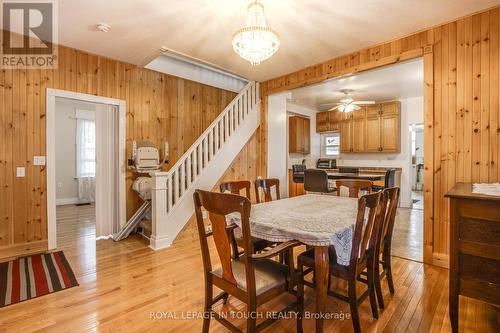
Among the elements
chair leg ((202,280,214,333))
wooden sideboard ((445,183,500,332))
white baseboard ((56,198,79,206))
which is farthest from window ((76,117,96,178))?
wooden sideboard ((445,183,500,332))

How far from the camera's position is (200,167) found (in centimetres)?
383

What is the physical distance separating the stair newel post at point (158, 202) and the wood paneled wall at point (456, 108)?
321cm

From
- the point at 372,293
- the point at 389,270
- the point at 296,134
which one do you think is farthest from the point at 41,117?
the point at 296,134

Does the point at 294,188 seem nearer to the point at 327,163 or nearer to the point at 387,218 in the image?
the point at 327,163

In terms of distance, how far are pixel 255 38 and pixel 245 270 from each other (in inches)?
70.0

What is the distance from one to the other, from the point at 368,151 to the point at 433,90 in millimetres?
3713

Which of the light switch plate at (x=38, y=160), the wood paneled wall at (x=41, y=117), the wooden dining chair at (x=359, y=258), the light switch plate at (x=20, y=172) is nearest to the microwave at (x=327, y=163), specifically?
the wood paneled wall at (x=41, y=117)

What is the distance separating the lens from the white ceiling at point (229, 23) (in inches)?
95.4

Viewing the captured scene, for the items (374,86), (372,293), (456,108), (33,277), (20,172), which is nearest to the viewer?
(372,293)

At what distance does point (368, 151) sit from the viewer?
20.8 ft

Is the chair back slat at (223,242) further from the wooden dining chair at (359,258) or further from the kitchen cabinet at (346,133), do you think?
the kitchen cabinet at (346,133)

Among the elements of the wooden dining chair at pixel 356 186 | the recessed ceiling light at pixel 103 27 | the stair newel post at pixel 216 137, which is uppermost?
the recessed ceiling light at pixel 103 27

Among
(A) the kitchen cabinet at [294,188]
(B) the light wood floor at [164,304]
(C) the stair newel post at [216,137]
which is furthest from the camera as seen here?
(A) the kitchen cabinet at [294,188]

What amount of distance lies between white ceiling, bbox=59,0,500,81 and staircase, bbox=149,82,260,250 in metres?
1.14
